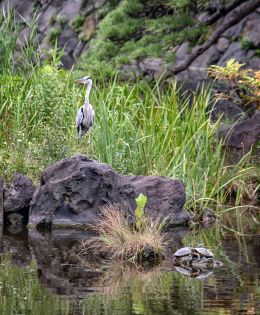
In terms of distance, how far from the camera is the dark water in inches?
292

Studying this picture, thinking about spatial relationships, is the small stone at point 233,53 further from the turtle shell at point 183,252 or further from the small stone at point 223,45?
the turtle shell at point 183,252

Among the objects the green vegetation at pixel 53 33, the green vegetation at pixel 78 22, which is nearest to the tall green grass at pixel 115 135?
the green vegetation at pixel 53 33

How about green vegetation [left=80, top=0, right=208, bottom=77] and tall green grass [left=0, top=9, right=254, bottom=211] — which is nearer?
tall green grass [left=0, top=9, right=254, bottom=211]

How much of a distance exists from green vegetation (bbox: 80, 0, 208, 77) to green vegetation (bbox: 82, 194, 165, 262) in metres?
6.44

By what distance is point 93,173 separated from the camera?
36.9 feet

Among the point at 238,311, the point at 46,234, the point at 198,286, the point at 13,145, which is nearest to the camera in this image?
the point at 238,311

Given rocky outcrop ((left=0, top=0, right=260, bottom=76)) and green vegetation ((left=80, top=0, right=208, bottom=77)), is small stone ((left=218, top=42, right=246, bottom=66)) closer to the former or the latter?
rocky outcrop ((left=0, top=0, right=260, bottom=76))

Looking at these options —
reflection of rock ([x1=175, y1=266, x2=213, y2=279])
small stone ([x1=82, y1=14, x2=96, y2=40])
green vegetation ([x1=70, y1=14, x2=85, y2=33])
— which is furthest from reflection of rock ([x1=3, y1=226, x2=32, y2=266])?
green vegetation ([x1=70, y1=14, x2=85, y2=33])

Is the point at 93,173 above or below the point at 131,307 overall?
above

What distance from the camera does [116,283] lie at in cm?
836

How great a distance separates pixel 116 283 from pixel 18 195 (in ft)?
11.8

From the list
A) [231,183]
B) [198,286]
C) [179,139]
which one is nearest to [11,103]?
[179,139]

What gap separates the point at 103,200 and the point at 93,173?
34 cm

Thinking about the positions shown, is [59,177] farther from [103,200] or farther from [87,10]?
[87,10]
